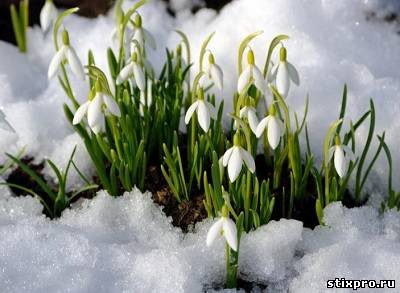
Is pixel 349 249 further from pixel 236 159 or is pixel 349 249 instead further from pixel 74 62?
pixel 74 62

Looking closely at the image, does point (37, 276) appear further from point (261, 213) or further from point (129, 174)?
point (261, 213)

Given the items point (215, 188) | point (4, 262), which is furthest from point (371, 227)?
point (4, 262)

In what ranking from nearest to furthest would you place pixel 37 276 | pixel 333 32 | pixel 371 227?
pixel 37 276, pixel 371 227, pixel 333 32

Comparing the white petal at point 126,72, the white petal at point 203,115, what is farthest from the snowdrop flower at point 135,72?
the white petal at point 203,115

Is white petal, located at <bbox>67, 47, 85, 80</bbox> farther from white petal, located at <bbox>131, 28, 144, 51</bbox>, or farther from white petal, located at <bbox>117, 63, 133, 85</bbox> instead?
white petal, located at <bbox>131, 28, 144, 51</bbox>

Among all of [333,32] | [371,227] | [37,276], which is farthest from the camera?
[333,32]

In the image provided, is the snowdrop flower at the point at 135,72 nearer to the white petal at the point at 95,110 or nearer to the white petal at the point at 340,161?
the white petal at the point at 95,110

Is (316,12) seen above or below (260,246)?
above
